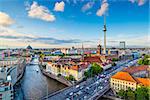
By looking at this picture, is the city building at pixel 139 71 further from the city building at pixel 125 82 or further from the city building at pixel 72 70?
the city building at pixel 72 70

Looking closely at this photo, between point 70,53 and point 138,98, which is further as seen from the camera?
point 70,53

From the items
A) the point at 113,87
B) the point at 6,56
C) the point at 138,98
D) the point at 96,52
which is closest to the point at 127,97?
the point at 138,98

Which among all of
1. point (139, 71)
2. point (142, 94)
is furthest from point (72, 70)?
point (142, 94)

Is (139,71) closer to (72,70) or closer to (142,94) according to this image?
(72,70)

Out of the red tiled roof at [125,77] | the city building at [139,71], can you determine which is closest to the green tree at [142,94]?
the red tiled roof at [125,77]

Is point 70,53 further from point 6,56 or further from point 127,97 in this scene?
point 127,97

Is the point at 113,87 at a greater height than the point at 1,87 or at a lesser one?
lesser

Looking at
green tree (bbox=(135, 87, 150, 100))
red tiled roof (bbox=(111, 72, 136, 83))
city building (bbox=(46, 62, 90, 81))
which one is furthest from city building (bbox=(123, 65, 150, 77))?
green tree (bbox=(135, 87, 150, 100))

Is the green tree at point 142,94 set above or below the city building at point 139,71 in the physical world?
below
